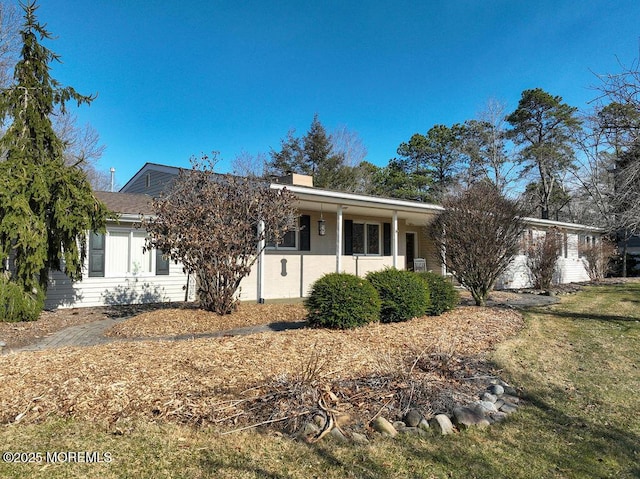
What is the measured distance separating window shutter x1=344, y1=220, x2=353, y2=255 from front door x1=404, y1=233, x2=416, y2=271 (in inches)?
149

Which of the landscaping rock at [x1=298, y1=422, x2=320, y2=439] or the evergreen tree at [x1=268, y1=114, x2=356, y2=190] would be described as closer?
the landscaping rock at [x1=298, y1=422, x2=320, y2=439]

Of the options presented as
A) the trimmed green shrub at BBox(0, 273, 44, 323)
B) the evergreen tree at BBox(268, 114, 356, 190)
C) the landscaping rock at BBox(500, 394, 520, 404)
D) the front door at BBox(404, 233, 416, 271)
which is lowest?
the landscaping rock at BBox(500, 394, 520, 404)

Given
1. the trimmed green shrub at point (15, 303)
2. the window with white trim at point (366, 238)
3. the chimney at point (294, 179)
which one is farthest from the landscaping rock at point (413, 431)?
the window with white trim at point (366, 238)

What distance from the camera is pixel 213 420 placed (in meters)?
3.15

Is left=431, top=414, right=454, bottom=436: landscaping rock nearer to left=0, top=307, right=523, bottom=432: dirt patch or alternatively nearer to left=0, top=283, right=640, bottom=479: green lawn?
A: left=0, top=283, right=640, bottom=479: green lawn

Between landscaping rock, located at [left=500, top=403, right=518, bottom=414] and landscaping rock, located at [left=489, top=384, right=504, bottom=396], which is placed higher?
landscaping rock, located at [left=489, top=384, right=504, bottom=396]

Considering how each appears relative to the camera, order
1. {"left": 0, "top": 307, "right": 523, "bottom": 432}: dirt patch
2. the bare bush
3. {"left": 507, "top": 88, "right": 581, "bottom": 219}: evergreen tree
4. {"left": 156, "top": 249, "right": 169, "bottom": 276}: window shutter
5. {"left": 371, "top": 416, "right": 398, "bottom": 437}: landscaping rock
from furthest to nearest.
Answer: {"left": 507, "top": 88, "right": 581, "bottom": 219}: evergreen tree < the bare bush < {"left": 156, "top": 249, "right": 169, "bottom": 276}: window shutter < {"left": 0, "top": 307, "right": 523, "bottom": 432}: dirt patch < {"left": 371, "top": 416, "right": 398, "bottom": 437}: landscaping rock

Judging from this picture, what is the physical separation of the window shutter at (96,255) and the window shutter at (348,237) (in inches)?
282

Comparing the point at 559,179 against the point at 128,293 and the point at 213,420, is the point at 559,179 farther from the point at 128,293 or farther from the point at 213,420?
the point at 213,420

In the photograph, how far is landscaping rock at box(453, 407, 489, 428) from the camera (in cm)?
323

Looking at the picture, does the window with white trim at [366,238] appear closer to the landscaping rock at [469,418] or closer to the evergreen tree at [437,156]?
the landscaping rock at [469,418]

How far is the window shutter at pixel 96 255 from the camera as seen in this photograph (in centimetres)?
984

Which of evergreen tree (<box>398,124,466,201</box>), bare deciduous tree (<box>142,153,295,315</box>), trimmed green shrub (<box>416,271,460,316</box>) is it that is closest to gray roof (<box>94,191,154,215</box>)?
bare deciduous tree (<box>142,153,295,315</box>)

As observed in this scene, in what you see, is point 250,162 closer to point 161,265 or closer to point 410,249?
point 410,249
